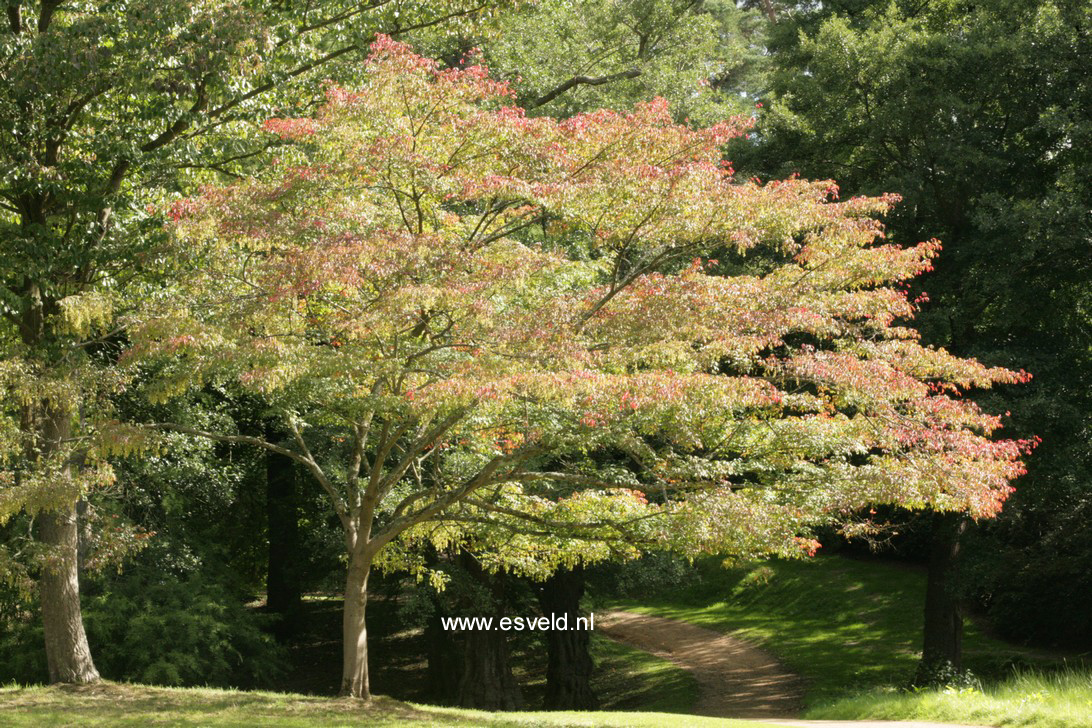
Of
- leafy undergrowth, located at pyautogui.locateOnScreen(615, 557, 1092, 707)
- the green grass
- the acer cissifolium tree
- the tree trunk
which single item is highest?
the acer cissifolium tree

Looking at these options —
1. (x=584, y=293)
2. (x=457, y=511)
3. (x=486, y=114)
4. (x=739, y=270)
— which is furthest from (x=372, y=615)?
(x=486, y=114)

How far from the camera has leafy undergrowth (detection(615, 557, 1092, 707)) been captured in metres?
18.2

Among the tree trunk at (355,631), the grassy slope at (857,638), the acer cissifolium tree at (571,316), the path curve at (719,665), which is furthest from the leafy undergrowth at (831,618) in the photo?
the tree trunk at (355,631)

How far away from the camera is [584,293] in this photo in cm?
1052

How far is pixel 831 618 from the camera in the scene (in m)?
23.8

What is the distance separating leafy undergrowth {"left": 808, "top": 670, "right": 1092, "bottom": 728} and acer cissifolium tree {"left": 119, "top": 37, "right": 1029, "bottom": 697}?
11.0 feet

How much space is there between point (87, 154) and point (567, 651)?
11845mm

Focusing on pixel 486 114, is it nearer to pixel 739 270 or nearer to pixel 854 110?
pixel 739 270

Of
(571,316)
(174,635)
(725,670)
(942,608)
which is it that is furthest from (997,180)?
(174,635)

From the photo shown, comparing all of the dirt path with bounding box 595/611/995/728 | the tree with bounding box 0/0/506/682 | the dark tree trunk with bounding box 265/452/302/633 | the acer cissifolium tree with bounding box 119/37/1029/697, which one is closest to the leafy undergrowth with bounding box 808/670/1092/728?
the dirt path with bounding box 595/611/995/728

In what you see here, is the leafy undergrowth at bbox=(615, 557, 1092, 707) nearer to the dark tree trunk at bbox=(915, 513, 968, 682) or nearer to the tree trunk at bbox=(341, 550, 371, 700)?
the dark tree trunk at bbox=(915, 513, 968, 682)

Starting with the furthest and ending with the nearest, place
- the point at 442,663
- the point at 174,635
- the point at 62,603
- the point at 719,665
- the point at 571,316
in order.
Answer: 1. the point at 719,665
2. the point at 442,663
3. the point at 174,635
4. the point at 62,603
5. the point at 571,316

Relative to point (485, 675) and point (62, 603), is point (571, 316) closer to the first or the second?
point (62, 603)

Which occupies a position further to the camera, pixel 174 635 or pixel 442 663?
pixel 442 663
